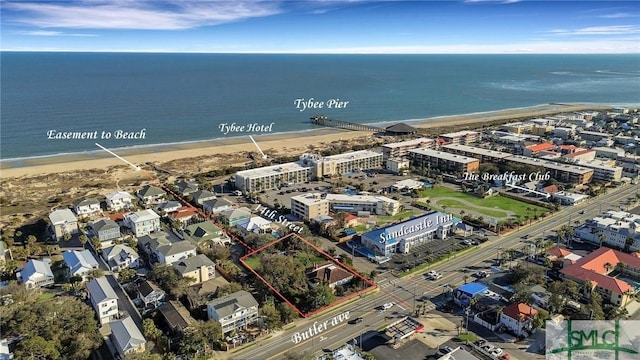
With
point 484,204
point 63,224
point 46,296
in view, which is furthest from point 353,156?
point 46,296

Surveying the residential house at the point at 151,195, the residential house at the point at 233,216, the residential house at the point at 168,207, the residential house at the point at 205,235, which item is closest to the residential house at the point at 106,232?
the residential house at the point at 205,235

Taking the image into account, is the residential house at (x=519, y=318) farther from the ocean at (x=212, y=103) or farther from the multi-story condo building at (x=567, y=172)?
the ocean at (x=212, y=103)

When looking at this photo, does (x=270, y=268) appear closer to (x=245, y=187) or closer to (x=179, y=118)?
(x=245, y=187)

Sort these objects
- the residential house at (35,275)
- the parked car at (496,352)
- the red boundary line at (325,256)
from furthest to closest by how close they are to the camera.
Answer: the residential house at (35,275)
the red boundary line at (325,256)
the parked car at (496,352)

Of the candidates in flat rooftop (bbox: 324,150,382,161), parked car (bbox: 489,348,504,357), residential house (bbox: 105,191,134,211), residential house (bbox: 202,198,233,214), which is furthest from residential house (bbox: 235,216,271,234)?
parked car (bbox: 489,348,504,357)

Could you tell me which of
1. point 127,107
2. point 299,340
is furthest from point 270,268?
point 127,107

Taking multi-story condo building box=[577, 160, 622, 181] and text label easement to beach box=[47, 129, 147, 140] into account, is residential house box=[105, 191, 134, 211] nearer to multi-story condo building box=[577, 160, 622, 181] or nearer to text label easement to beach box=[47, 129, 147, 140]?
text label easement to beach box=[47, 129, 147, 140]
